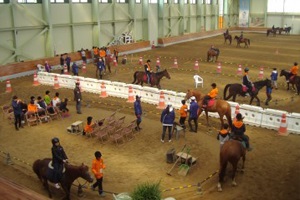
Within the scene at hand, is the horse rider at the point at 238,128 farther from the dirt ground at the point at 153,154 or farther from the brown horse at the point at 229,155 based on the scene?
the brown horse at the point at 229,155

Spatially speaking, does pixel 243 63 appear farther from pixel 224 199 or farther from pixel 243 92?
pixel 224 199

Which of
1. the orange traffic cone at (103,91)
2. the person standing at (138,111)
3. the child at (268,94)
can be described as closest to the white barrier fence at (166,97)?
the orange traffic cone at (103,91)

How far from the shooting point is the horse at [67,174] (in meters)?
8.41

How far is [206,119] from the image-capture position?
14.7 meters

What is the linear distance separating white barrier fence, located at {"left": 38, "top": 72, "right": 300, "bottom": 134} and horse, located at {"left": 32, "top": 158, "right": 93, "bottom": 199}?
8.34 meters

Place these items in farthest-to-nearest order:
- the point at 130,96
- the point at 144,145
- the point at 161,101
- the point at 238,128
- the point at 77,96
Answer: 1. the point at 130,96
2. the point at 161,101
3. the point at 77,96
4. the point at 144,145
5. the point at 238,128

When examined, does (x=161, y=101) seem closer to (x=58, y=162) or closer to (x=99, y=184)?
(x=99, y=184)

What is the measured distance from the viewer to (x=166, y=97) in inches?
Answer: 663

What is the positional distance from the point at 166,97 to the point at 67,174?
8.99 meters

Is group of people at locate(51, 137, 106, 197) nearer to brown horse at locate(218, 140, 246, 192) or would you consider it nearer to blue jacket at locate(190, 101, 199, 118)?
brown horse at locate(218, 140, 246, 192)

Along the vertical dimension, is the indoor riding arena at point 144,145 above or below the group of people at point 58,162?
below

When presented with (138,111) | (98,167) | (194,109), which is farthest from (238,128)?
(98,167)

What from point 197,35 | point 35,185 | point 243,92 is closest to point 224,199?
point 35,185

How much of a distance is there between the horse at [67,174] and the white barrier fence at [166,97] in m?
8.34
